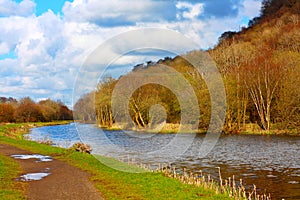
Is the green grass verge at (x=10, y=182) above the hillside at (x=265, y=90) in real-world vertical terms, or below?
below

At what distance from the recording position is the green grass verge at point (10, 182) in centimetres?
1444

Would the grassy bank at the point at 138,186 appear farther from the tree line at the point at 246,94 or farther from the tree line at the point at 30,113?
the tree line at the point at 30,113

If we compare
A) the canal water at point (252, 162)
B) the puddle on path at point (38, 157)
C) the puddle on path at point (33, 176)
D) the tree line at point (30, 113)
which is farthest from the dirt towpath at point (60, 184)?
the tree line at point (30, 113)

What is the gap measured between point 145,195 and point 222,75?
47464 mm

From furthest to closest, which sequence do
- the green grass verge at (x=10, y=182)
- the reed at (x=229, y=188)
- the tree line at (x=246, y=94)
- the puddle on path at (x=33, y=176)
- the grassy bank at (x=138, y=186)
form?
the tree line at (x=246, y=94), the puddle on path at (x=33, y=176), the reed at (x=229, y=188), the grassy bank at (x=138, y=186), the green grass verge at (x=10, y=182)

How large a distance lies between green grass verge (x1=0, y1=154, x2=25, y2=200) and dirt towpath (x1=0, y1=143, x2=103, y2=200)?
0.34 m

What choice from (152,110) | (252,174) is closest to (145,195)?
(252,174)

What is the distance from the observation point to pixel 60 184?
1673cm

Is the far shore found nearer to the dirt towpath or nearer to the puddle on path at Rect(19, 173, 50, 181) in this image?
the dirt towpath

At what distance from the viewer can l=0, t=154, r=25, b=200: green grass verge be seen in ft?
47.4

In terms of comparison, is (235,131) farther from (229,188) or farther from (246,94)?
(229,188)

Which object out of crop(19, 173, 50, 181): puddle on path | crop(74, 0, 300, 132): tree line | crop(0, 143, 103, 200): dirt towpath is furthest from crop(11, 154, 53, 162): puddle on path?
crop(74, 0, 300, 132): tree line

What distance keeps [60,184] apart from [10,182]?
238 centimetres

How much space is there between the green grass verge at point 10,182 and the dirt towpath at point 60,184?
343 millimetres
